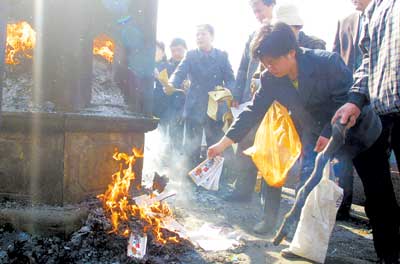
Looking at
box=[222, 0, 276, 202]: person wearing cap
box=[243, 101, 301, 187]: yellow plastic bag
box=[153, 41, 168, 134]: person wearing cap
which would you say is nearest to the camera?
box=[243, 101, 301, 187]: yellow plastic bag

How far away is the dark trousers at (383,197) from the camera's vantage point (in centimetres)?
282

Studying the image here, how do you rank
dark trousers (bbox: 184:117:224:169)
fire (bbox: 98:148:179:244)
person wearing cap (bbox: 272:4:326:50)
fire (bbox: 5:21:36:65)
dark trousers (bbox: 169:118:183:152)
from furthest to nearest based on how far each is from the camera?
dark trousers (bbox: 169:118:183:152) → dark trousers (bbox: 184:117:224:169) → person wearing cap (bbox: 272:4:326:50) → fire (bbox: 5:21:36:65) → fire (bbox: 98:148:179:244)

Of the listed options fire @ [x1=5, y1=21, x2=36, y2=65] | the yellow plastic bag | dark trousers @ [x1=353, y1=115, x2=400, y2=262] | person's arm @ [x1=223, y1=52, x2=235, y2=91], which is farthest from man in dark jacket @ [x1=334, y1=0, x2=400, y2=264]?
person's arm @ [x1=223, y1=52, x2=235, y2=91]

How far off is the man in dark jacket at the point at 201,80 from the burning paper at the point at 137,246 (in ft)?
10.9

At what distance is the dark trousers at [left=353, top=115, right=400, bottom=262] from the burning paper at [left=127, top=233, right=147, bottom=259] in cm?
177

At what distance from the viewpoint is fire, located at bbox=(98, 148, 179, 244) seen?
3.17 m

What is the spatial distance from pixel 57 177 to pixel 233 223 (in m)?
2.02

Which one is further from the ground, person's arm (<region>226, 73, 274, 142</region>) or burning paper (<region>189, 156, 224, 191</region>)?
person's arm (<region>226, 73, 274, 142</region>)

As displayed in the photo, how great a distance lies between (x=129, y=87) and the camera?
13.0 ft

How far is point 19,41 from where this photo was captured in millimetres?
3416

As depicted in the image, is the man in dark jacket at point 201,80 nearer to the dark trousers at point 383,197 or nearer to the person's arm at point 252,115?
the person's arm at point 252,115

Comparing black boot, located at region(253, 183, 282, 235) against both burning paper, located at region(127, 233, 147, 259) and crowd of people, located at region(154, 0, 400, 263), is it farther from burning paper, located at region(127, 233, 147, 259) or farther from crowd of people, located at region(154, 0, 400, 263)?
burning paper, located at region(127, 233, 147, 259)

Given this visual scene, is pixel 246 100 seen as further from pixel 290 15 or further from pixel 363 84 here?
pixel 363 84

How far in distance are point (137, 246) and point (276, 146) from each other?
1.55 m
